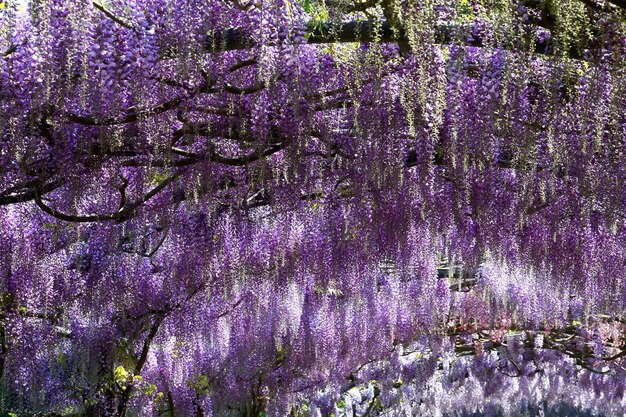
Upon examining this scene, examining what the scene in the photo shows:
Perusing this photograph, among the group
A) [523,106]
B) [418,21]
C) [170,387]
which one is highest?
[418,21]

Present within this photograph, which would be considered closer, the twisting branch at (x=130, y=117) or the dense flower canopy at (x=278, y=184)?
the dense flower canopy at (x=278, y=184)

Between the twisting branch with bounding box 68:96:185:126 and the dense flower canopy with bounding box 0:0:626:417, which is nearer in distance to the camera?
the dense flower canopy with bounding box 0:0:626:417

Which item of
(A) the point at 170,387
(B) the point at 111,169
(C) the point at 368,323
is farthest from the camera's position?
(C) the point at 368,323

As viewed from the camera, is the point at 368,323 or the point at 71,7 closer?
the point at 71,7

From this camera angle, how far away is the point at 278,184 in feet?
21.6

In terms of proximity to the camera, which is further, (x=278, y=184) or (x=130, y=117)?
(x=278, y=184)

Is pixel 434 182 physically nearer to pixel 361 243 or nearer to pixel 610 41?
pixel 361 243

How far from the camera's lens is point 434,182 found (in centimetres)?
668

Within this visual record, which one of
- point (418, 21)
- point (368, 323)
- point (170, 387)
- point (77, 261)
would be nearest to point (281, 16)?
point (418, 21)

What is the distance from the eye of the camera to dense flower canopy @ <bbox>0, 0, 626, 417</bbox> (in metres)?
4.67

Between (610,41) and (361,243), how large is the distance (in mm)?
3621

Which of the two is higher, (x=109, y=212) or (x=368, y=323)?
(x=109, y=212)

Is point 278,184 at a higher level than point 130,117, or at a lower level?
lower

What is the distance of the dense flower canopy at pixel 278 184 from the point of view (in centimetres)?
467
